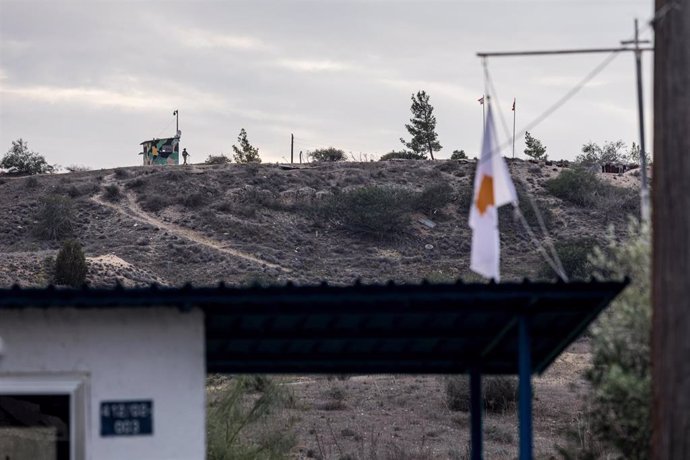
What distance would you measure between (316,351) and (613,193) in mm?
49269

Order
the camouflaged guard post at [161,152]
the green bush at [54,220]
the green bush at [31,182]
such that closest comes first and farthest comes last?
1. the green bush at [54,220]
2. the green bush at [31,182]
3. the camouflaged guard post at [161,152]

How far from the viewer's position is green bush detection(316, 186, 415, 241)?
5475 cm

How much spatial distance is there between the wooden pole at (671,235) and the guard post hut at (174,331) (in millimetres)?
580

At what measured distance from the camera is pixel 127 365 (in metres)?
10.3

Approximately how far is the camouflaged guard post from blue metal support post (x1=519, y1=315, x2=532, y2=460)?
60805 mm

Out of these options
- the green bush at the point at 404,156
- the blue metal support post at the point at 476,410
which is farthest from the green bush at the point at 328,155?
the blue metal support post at the point at 476,410

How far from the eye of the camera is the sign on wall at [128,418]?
1029 centimetres

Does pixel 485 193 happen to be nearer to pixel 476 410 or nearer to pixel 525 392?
pixel 525 392

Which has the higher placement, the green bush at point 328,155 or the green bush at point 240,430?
the green bush at point 328,155

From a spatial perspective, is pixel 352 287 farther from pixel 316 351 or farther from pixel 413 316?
pixel 316 351

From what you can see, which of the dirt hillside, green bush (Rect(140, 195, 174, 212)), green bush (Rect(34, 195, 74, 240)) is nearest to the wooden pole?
the dirt hillside

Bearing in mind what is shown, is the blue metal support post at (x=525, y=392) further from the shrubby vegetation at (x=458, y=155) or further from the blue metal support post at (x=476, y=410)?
the shrubby vegetation at (x=458, y=155)

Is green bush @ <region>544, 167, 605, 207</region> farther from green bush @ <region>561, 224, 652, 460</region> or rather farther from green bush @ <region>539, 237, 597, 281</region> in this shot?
green bush @ <region>561, 224, 652, 460</region>

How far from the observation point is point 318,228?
55.8m
